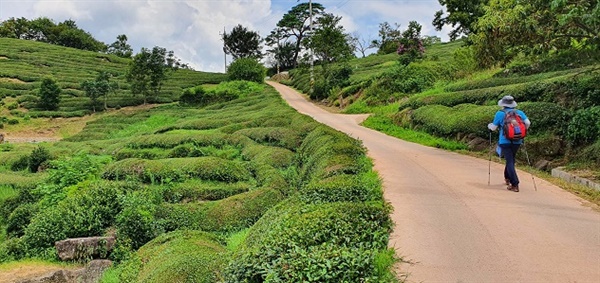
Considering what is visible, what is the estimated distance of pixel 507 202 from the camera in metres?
7.45

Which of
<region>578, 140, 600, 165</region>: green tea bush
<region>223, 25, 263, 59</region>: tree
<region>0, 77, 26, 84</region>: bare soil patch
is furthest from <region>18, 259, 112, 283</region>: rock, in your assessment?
<region>223, 25, 263, 59</region>: tree

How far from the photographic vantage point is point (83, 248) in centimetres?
1056

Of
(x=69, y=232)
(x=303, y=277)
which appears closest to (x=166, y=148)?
(x=69, y=232)

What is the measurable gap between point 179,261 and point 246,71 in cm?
4569

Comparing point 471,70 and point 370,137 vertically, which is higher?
point 471,70

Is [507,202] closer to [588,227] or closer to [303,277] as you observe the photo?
[588,227]

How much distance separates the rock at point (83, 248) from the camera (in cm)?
1054

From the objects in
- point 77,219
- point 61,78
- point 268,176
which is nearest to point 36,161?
point 77,219

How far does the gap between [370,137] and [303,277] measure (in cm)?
1274

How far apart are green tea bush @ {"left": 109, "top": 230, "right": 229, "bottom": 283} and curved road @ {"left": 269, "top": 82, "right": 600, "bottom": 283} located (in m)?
2.80

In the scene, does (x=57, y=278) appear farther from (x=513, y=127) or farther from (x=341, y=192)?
(x=513, y=127)

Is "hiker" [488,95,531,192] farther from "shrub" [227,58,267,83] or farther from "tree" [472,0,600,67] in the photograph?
"shrub" [227,58,267,83]

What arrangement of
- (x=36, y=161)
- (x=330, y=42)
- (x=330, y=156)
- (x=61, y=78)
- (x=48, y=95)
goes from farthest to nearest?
(x=61, y=78)
(x=48, y=95)
(x=330, y=42)
(x=36, y=161)
(x=330, y=156)

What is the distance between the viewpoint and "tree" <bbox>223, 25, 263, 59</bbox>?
75750mm
